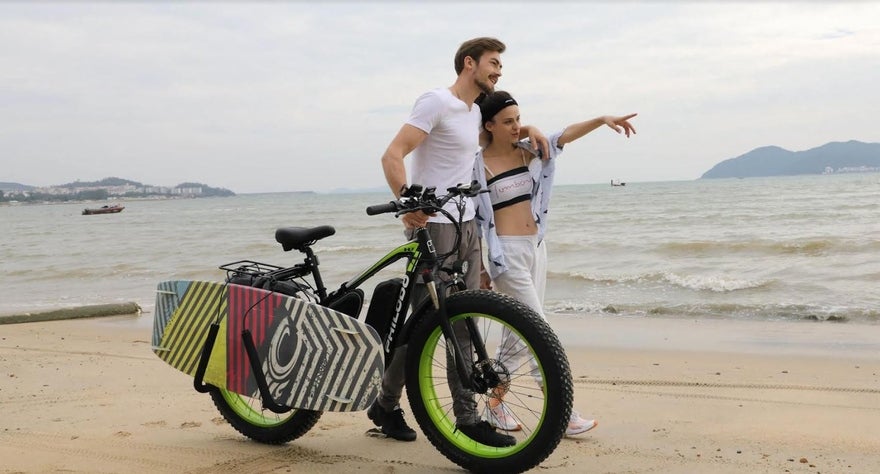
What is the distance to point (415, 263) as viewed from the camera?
10.9ft

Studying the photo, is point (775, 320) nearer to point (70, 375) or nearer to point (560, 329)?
point (560, 329)

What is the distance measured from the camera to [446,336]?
3.17 meters

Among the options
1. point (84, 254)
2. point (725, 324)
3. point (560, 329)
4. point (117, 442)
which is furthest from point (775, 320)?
point (84, 254)

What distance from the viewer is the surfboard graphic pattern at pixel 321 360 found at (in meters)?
3.20

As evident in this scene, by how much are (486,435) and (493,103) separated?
1.61 metres

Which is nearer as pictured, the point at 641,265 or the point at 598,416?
the point at 598,416

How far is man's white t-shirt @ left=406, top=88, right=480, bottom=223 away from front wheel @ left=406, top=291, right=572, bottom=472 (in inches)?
21.7

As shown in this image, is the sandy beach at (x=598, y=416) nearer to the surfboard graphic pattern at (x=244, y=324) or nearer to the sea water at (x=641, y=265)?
the surfboard graphic pattern at (x=244, y=324)

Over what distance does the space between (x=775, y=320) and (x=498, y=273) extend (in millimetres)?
5816

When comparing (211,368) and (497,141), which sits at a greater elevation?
(497,141)

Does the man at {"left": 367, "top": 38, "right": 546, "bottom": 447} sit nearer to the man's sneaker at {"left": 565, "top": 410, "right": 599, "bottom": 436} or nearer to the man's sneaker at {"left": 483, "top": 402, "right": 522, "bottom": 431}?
the man's sneaker at {"left": 483, "top": 402, "right": 522, "bottom": 431}

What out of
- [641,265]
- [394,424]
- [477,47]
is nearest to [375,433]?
[394,424]

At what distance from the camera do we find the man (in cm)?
340

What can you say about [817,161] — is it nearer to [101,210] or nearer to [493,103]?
[101,210]
